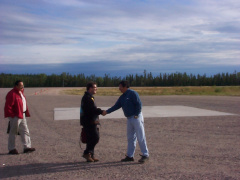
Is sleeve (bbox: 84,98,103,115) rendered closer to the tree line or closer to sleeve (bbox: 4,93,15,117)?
sleeve (bbox: 4,93,15,117)

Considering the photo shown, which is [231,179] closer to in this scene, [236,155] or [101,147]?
[236,155]

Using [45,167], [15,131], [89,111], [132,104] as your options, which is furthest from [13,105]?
[132,104]

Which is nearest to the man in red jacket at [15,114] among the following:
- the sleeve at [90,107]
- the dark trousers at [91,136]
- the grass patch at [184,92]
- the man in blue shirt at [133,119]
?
the dark trousers at [91,136]

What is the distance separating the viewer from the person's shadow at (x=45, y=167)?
5.84m

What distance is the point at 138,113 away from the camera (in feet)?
21.3

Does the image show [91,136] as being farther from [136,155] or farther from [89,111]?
[136,155]

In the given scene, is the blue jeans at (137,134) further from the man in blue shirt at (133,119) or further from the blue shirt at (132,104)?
the blue shirt at (132,104)

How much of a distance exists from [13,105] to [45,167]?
75.6 inches

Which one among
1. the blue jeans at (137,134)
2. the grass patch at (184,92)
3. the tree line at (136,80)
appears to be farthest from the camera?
the tree line at (136,80)

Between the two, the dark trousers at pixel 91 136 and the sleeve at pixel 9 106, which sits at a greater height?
the sleeve at pixel 9 106

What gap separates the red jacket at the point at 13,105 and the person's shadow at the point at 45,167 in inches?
54.6

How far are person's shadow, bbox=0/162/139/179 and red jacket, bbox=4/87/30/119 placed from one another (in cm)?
139

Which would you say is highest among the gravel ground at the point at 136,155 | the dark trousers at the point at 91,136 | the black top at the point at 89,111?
the black top at the point at 89,111

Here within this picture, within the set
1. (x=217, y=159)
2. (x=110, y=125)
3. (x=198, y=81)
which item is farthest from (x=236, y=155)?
(x=198, y=81)
